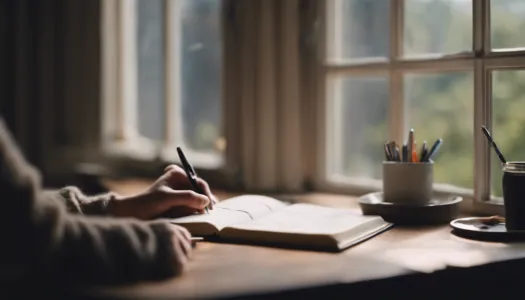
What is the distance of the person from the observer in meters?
0.95

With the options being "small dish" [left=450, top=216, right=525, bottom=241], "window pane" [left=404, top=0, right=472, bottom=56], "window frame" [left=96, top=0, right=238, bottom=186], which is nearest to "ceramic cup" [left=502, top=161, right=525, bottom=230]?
"small dish" [left=450, top=216, right=525, bottom=241]

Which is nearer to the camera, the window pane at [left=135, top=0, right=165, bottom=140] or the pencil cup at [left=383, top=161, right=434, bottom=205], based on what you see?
the pencil cup at [left=383, top=161, right=434, bottom=205]

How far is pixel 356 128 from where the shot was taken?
1970mm

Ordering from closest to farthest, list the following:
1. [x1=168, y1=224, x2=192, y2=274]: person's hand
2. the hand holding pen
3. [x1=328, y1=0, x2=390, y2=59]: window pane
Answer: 1. [x1=168, y1=224, x2=192, y2=274]: person's hand
2. the hand holding pen
3. [x1=328, y1=0, x2=390, y2=59]: window pane

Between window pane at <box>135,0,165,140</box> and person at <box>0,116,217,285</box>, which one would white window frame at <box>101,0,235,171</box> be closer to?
window pane at <box>135,0,165,140</box>

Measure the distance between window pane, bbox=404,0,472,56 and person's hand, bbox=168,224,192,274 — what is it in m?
0.80

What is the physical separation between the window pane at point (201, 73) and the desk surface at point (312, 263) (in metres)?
1.02

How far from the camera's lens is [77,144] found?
2658mm

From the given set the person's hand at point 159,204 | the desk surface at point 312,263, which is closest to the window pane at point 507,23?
the desk surface at point 312,263

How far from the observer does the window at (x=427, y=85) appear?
5.20 ft

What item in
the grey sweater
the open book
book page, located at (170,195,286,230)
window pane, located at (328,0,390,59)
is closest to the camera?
the grey sweater

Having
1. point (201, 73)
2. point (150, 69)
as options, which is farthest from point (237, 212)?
point (150, 69)

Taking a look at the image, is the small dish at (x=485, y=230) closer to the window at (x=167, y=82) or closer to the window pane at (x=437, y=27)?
the window pane at (x=437, y=27)

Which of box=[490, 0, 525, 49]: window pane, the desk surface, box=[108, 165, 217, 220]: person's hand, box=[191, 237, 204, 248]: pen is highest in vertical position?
box=[490, 0, 525, 49]: window pane
